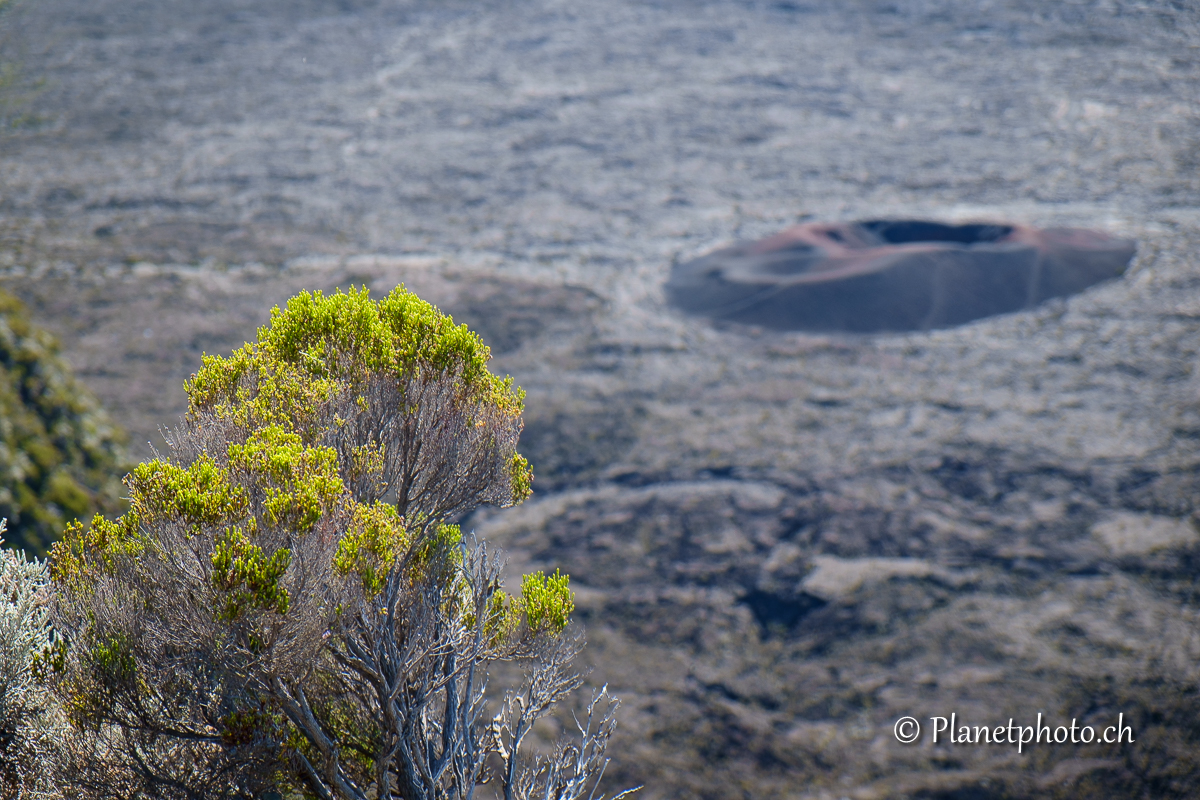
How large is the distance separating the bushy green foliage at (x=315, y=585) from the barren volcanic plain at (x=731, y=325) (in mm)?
4370

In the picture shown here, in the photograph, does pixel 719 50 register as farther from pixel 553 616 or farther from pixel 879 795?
pixel 553 616

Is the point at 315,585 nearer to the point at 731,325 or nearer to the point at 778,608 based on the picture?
the point at 778,608

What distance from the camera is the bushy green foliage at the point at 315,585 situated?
149 inches

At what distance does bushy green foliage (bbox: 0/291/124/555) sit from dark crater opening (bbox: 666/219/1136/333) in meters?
10.3

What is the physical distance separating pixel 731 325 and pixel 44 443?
36.3 feet

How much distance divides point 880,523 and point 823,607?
5.91ft

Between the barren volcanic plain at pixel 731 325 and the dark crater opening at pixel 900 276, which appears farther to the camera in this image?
the dark crater opening at pixel 900 276

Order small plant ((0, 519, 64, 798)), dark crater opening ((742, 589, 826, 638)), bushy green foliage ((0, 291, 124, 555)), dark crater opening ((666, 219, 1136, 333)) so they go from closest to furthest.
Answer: small plant ((0, 519, 64, 798)) → bushy green foliage ((0, 291, 124, 555)) → dark crater opening ((742, 589, 826, 638)) → dark crater opening ((666, 219, 1136, 333))

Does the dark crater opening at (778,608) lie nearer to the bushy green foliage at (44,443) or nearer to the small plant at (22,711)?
the small plant at (22,711)

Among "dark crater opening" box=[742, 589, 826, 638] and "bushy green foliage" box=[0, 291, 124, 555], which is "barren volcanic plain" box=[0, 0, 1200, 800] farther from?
"bushy green foliage" box=[0, 291, 124, 555]

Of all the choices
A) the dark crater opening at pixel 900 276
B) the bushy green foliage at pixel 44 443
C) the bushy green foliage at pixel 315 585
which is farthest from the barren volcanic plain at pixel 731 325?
the bushy green foliage at pixel 315 585

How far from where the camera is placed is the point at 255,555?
12.1 feet

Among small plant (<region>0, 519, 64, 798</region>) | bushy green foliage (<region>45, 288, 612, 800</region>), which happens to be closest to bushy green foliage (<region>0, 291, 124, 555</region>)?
small plant (<region>0, 519, 64, 798</region>)

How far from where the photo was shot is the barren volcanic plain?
930 centimetres
